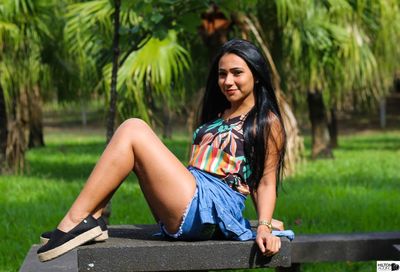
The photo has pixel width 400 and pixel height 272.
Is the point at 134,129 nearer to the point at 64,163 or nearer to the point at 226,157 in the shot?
the point at 226,157

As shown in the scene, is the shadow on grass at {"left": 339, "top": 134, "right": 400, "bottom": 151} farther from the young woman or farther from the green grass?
the young woman

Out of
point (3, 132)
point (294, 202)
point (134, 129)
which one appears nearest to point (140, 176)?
point (134, 129)

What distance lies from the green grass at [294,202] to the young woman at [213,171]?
6.19ft

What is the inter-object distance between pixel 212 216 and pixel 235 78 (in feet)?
2.15

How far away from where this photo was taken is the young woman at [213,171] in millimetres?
3596

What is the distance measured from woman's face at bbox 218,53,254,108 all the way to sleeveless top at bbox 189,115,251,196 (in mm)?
138

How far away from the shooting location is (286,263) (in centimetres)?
359

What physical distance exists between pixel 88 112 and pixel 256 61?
140 ft

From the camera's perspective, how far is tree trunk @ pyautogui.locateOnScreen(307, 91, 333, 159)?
655 inches

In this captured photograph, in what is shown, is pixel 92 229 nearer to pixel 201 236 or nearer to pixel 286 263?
pixel 201 236

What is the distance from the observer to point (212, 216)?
368 centimetres

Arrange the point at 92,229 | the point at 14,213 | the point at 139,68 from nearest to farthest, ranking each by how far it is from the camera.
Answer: the point at 92,229
the point at 14,213
the point at 139,68

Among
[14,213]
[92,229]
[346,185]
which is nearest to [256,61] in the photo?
[92,229]

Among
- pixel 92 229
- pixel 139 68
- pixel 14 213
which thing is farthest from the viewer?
pixel 139 68
